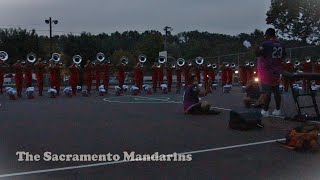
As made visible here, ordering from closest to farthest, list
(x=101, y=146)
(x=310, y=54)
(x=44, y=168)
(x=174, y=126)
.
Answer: (x=44, y=168), (x=101, y=146), (x=174, y=126), (x=310, y=54)

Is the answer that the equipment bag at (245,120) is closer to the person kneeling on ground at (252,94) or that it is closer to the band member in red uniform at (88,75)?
the person kneeling on ground at (252,94)

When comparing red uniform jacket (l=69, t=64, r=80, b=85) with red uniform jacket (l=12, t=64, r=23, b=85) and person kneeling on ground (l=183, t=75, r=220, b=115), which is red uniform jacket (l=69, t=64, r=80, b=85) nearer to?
red uniform jacket (l=12, t=64, r=23, b=85)

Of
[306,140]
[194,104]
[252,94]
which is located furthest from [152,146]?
[252,94]

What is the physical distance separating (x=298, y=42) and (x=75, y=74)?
33428mm

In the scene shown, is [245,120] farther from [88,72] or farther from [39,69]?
[88,72]

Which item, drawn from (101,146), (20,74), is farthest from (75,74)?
(101,146)

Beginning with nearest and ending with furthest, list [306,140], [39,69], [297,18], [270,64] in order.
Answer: [306,140], [270,64], [39,69], [297,18]

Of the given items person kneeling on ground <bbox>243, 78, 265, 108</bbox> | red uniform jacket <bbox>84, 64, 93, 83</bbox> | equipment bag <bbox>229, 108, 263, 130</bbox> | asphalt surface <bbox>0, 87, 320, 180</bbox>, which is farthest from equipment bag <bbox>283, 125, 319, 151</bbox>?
red uniform jacket <bbox>84, 64, 93, 83</bbox>

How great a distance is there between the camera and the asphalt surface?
6.49 meters

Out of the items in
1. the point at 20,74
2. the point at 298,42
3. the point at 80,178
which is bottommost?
the point at 80,178

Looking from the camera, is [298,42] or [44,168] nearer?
[44,168]

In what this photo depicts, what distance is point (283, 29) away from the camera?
168ft

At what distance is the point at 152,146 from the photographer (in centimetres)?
824

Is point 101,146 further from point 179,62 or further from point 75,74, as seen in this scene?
point 179,62
